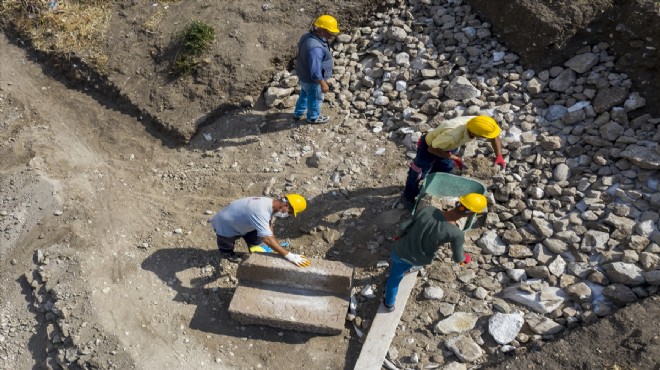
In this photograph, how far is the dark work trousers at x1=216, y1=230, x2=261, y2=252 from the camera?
5.62m

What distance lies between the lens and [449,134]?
523 cm

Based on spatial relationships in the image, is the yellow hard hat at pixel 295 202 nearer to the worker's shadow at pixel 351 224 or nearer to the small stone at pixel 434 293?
the worker's shadow at pixel 351 224

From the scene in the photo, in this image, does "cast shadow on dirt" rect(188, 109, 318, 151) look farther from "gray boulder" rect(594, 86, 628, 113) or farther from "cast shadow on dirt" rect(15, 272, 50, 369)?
"gray boulder" rect(594, 86, 628, 113)

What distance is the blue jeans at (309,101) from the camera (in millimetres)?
6926

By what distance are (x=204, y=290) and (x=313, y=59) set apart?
3.13m

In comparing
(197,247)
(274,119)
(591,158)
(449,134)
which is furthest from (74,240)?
(591,158)

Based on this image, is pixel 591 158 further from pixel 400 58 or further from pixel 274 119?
pixel 274 119

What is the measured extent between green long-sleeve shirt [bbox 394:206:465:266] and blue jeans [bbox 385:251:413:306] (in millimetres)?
118

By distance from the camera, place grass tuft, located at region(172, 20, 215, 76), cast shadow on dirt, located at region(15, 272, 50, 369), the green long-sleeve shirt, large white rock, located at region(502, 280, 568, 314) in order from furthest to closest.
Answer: grass tuft, located at region(172, 20, 215, 76) < cast shadow on dirt, located at region(15, 272, 50, 369) < large white rock, located at region(502, 280, 568, 314) < the green long-sleeve shirt

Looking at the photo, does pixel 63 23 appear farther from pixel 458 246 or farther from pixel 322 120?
pixel 458 246

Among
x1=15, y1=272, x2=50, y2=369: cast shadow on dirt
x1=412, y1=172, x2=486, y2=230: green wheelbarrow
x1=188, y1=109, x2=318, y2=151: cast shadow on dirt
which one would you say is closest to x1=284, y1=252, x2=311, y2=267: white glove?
x1=412, y1=172, x2=486, y2=230: green wheelbarrow

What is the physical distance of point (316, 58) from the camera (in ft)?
21.3

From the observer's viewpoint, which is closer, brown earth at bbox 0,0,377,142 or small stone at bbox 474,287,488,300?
small stone at bbox 474,287,488,300

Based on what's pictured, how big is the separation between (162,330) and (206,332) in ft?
1.58
